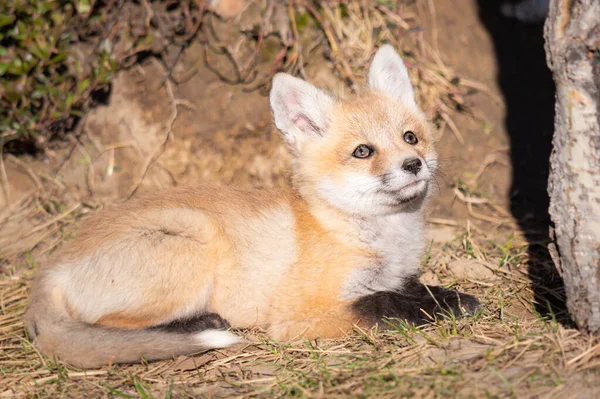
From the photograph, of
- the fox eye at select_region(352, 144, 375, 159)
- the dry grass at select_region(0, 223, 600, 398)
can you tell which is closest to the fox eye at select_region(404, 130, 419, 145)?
the fox eye at select_region(352, 144, 375, 159)

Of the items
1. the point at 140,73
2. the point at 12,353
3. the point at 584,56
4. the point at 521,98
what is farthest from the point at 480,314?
the point at 140,73

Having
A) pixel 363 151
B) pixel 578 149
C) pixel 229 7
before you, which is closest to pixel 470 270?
pixel 363 151

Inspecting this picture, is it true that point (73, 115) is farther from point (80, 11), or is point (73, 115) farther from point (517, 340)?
point (517, 340)

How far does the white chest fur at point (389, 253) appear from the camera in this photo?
3406 millimetres

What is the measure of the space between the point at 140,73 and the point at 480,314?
3.87 m

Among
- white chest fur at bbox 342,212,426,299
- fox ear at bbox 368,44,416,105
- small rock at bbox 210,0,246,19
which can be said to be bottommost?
white chest fur at bbox 342,212,426,299

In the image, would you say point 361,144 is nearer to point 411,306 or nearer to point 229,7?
point 411,306

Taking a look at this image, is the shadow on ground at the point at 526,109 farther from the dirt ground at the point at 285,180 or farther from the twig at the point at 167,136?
the twig at the point at 167,136

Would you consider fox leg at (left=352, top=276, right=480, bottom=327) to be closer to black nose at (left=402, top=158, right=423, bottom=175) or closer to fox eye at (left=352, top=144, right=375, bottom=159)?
black nose at (left=402, top=158, right=423, bottom=175)

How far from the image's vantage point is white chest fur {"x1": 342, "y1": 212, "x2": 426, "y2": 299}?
11.2ft

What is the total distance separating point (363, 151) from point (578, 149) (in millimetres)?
1218

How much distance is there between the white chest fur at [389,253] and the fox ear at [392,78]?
839 millimetres

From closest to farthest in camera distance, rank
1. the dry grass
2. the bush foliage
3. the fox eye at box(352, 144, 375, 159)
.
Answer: the dry grass, the fox eye at box(352, 144, 375, 159), the bush foliage

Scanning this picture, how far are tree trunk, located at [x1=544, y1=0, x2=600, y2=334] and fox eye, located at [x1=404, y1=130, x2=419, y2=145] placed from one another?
3.26 feet
